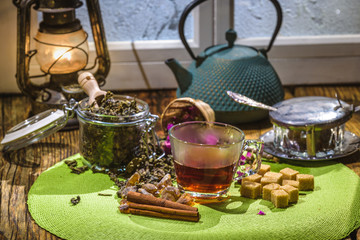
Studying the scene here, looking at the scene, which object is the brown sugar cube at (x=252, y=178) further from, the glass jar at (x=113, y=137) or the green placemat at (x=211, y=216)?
the glass jar at (x=113, y=137)

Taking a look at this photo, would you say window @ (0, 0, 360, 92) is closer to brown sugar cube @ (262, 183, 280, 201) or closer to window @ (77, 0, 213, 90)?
window @ (77, 0, 213, 90)

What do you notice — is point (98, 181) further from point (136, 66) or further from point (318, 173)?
point (136, 66)

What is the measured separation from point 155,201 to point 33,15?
959 millimetres

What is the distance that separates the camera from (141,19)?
5.81 feet

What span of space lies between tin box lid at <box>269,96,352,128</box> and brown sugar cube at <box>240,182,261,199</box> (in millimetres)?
218

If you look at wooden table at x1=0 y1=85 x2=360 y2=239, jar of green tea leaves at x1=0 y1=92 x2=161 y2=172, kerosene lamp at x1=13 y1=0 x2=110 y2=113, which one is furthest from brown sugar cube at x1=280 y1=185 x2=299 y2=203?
kerosene lamp at x1=13 y1=0 x2=110 y2=113

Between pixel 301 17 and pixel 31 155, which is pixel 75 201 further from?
pixel 301 17

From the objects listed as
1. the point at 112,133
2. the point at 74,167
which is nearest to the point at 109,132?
the point at 112,133

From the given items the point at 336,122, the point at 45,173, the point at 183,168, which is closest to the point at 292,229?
the point at 183,168

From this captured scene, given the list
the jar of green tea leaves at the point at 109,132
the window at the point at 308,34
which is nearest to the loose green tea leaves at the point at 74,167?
the jar of green tea leaves at the point at 109,132

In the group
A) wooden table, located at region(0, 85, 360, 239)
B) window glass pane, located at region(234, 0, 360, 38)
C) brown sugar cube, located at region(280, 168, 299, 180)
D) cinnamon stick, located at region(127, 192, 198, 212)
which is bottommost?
wooden table, located at region(0, 85, 360, 239)

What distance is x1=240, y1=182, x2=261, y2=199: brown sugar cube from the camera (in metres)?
1.06

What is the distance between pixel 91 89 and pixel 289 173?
1.65ft

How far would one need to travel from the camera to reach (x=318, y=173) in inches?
46.4
